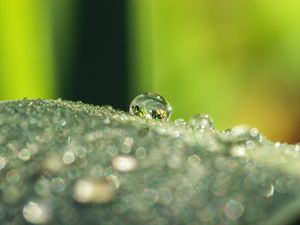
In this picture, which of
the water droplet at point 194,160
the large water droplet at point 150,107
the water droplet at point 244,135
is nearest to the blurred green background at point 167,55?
the large water droplet at point 150,107

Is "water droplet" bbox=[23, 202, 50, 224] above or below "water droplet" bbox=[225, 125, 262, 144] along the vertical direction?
below

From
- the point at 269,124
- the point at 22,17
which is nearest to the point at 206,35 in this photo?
the point at 269,124

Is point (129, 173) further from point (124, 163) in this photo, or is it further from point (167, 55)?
point (167, 55)

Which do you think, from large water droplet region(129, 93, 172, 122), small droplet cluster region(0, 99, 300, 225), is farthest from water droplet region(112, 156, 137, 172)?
large water droplet region(129, 93, 172, 122)

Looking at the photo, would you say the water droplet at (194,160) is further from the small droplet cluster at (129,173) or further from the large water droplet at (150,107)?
the large water droplet at (150,107)

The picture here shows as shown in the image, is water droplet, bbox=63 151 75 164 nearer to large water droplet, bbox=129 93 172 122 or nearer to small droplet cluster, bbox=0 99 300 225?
small droplet cluster, bbox=0 99 300 225
